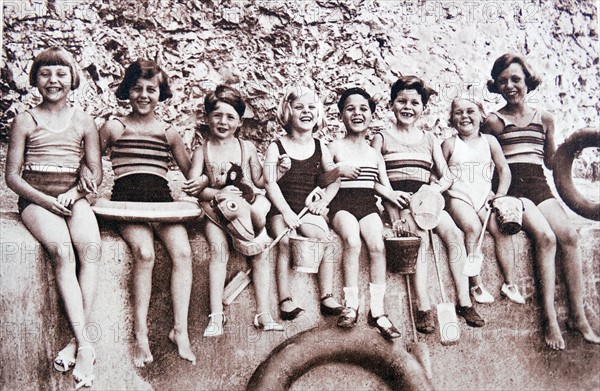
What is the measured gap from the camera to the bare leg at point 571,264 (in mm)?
4395

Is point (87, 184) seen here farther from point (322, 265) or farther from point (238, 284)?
point (322, 265)

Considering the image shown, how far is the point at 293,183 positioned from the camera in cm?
406

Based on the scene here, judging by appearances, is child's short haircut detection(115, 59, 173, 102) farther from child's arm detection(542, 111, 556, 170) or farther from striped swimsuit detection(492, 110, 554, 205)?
child's arm detection(542, 111, 556, 170)

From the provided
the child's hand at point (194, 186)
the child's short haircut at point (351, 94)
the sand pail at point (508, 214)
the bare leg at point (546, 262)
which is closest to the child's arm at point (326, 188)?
the child's short haircut at point (351, 94)

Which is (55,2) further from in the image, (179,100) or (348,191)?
(348,191)

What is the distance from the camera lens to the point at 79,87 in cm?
401

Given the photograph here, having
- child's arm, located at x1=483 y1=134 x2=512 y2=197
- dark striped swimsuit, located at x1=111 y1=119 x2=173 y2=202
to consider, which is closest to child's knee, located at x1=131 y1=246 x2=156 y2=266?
dark striped swimsuit, located at x1=111 y1=119 x2=173 y2=202

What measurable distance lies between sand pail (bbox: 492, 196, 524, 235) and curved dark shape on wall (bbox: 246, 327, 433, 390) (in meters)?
1.12

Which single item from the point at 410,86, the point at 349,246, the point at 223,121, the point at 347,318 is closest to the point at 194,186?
the point at 223,121

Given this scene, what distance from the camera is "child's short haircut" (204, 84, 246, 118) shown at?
4094mm

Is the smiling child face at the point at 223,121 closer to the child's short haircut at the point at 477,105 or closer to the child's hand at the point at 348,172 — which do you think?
the child's hand at the point at 348,172

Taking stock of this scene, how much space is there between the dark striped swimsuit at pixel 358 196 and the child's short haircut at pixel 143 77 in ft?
4.31

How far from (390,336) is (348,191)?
3.22 ft

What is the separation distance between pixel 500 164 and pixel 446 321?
1.21 metres
